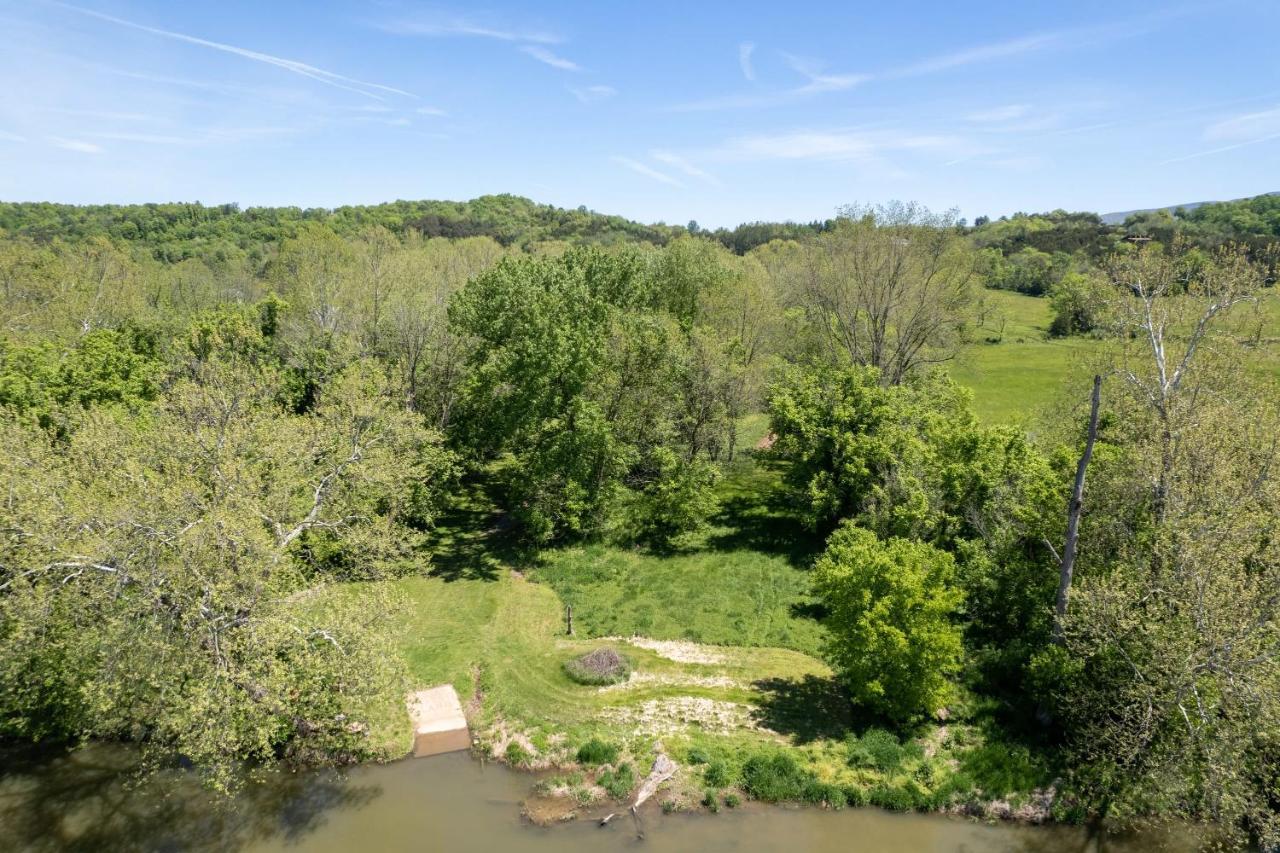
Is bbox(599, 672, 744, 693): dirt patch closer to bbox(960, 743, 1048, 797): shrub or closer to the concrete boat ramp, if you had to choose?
the concrete boat ramp

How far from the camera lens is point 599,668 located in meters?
25.2

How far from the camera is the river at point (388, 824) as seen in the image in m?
18.2

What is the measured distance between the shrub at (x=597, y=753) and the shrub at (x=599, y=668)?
341cm

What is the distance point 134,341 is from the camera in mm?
43188

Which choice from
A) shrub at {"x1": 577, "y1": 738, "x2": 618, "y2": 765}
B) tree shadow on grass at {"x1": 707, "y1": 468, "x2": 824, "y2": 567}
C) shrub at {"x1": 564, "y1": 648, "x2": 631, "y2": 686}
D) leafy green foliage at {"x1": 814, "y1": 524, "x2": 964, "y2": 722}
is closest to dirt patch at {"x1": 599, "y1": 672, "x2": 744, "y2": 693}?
shrub at {"x1": 564, "y1": 648, "x2": 631, "y2": 686}

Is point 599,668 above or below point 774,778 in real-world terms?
above

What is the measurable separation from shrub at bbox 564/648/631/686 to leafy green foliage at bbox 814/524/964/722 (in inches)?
308

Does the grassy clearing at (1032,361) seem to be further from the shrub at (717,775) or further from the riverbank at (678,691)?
the shrub at (717,775)

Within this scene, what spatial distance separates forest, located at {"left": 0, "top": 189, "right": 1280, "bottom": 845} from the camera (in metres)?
18.4

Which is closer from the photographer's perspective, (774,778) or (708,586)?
(774,778)

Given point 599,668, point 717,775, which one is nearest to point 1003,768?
point 717,775

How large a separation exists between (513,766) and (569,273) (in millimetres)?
28015

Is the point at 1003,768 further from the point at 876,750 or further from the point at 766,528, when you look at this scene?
the point at 766,528

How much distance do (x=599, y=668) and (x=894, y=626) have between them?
10.7 meters
